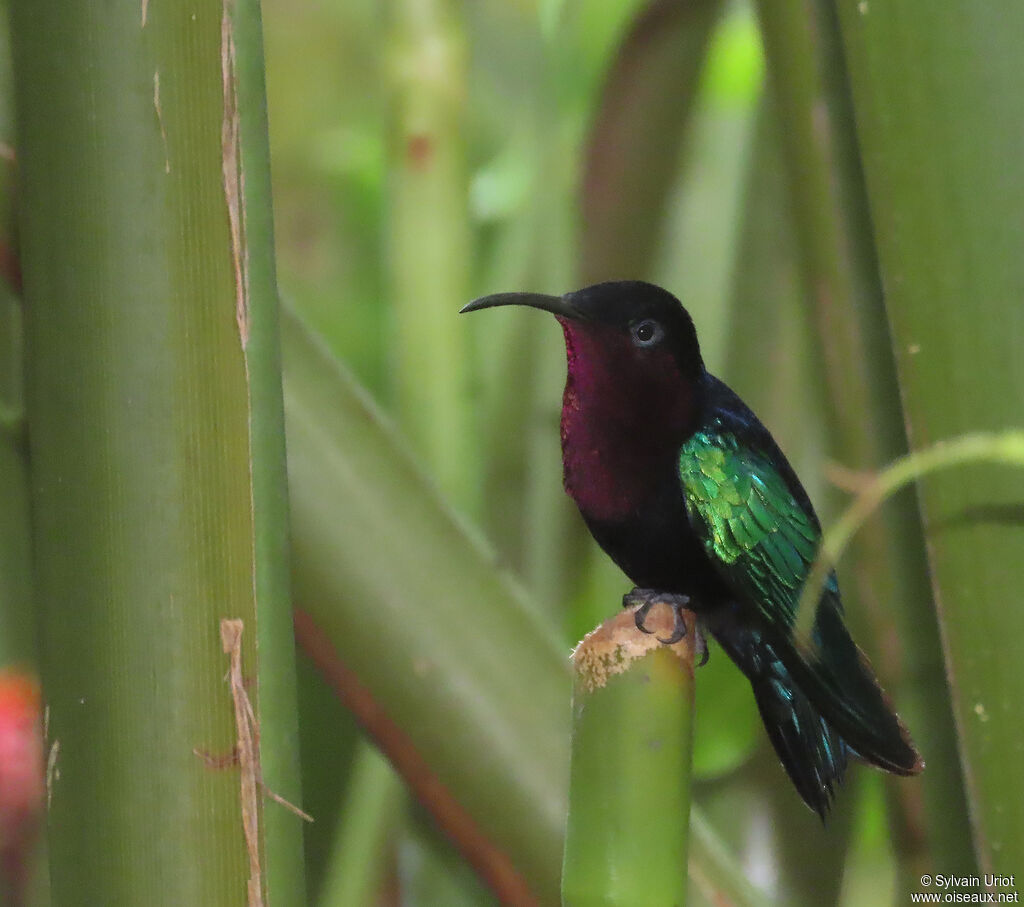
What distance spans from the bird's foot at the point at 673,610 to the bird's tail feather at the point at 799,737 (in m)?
0.03

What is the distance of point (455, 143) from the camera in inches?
24.3

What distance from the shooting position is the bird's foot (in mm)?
347

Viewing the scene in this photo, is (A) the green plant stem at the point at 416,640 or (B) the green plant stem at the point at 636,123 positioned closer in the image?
(A) the green plant stem at the point at 416,640

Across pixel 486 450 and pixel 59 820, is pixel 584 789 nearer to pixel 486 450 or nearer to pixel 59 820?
pixel 59 820

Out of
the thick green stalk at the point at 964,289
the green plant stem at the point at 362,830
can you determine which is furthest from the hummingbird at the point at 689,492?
the green plant stem at the point at 362,830

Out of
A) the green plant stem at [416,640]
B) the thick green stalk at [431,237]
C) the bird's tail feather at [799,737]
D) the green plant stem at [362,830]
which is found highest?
the thick green stalk at [431,237]

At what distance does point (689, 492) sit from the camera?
1.59 feet

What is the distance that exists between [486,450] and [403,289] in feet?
0.69

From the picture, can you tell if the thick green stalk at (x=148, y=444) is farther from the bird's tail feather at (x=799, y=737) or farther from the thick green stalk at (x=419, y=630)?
the bird's tail feather at (x=799, y=737)

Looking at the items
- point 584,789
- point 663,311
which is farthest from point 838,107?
point 584,789

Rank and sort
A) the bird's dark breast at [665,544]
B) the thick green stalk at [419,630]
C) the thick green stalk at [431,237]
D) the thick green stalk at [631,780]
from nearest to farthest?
the thick green stalk at [631,780] → the thick green stalk at [419,630] → the bird's dark breast at [665,544] → the thick green stalk at [431,237]

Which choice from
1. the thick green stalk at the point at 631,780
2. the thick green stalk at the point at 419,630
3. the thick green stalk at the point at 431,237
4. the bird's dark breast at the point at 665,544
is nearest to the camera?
the thick green stalk at the point at 631,780

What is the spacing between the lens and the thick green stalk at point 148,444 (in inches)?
12.0

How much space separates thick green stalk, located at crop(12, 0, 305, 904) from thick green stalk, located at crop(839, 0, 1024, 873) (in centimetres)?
16
